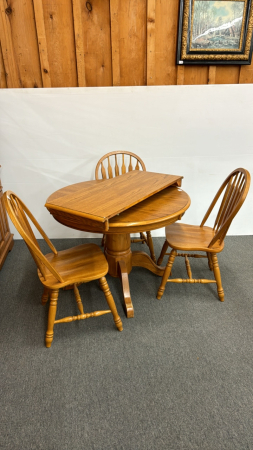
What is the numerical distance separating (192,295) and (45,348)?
102cm

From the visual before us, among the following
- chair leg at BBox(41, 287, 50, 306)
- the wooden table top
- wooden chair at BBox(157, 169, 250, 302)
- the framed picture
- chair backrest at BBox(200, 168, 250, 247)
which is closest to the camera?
the wooden table top

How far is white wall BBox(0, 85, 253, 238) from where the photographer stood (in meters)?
2.42

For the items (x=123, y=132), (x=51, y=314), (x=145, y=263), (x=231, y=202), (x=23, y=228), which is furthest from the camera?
(x=123, y=132)

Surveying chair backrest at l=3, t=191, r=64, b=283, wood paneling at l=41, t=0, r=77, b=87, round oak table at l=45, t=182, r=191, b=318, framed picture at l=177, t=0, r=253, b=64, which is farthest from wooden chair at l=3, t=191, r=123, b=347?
framed picture at l=177, t=0, r=253, b=64

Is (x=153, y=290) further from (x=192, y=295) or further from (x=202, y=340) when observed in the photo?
(x=202, y=340)

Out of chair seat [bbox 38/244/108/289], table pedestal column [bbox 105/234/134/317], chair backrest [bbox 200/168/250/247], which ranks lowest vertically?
table pedestal column [bbox 105/234/134/317]

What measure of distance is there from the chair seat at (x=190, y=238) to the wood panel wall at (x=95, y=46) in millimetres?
1413

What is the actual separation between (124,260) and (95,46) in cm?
185

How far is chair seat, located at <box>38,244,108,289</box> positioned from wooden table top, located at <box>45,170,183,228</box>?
34 cm

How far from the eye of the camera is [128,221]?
142cm

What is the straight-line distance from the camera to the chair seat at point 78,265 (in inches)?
57.2

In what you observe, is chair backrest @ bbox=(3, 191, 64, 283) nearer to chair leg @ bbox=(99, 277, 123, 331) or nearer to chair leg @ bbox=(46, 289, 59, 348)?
chair leg @ bbox=(46, 289, 59, 348)

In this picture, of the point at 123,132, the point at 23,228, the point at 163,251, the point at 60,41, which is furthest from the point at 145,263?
the point at 60,41

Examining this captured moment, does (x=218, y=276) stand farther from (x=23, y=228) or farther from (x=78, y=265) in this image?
(x=23, y=228)
